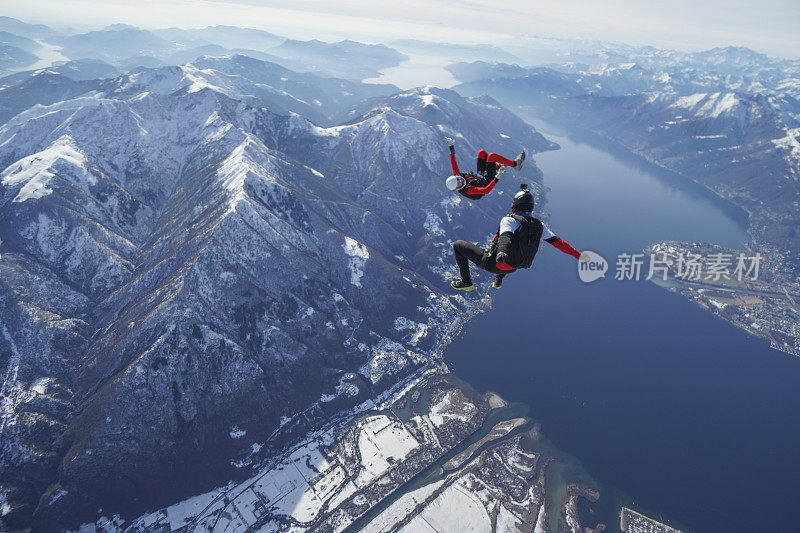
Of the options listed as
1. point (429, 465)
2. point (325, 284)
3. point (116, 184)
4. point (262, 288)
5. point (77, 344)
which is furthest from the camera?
point (116, 184)

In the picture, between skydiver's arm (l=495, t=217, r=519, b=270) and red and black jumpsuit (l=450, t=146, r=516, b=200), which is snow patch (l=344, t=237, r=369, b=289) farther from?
skydiver's arm (l=495, t=217, r=519, b=270)

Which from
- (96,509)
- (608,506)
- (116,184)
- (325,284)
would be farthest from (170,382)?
(608,506)

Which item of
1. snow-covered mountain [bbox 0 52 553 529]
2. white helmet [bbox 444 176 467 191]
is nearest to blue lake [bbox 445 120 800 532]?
snow-covered mountain [bbox 0 52 553 529]

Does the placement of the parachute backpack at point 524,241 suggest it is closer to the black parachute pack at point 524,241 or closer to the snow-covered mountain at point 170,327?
the black parachute pack at point 524,241

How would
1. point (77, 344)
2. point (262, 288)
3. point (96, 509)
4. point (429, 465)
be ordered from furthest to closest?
point (262, 288)
point (77, 344)
point (429, 465)
point (96, 509)

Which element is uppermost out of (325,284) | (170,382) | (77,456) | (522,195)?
(522,195)

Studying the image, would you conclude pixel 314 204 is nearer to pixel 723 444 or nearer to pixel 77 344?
pixel 77 344

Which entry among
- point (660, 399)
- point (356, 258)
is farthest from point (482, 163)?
point (660, 399)

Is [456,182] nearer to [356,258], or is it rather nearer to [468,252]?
[468,252]

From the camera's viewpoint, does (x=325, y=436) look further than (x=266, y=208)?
No
